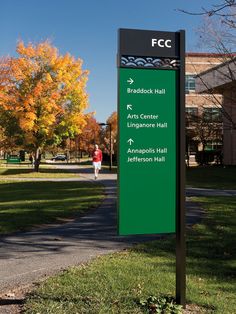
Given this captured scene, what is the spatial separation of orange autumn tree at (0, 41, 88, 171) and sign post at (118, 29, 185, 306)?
2567cm

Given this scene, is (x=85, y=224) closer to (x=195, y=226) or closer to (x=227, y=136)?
(x=195, y=226)

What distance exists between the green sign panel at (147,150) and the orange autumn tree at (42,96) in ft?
84.2

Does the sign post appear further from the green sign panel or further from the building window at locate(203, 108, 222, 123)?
the building window at locate(203, 108, 222, 123)

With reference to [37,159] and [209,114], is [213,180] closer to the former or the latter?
[209,114]

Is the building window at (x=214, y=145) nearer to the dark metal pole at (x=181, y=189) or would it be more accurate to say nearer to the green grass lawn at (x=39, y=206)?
the green grass lawn at (x=39, y=206)

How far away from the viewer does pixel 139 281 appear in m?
5.59

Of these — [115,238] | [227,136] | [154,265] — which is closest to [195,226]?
[115,238]

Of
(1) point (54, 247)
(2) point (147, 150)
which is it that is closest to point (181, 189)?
(2) point (147, 150)

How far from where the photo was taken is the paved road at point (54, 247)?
615cm

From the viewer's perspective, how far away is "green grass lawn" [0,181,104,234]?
396 inches

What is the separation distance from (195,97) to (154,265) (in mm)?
47105

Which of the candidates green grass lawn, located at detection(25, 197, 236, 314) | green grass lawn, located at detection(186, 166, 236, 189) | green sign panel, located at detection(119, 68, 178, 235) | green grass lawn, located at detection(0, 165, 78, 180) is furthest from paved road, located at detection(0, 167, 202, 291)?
green grass lawn, located at detection(0, 165, 78, 180)

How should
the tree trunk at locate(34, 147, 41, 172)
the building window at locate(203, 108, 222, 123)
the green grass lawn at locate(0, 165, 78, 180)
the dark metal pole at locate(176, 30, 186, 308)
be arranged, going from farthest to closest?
the tree trunk at locate(34, 147, 41, 172) < the green grass lawn at locate(0, 165, 78, 180) < the building window at locate(203, 108, 222, 123) < the dark metal pole at locate(176, 30, 186, 308)

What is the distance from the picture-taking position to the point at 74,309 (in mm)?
4598
